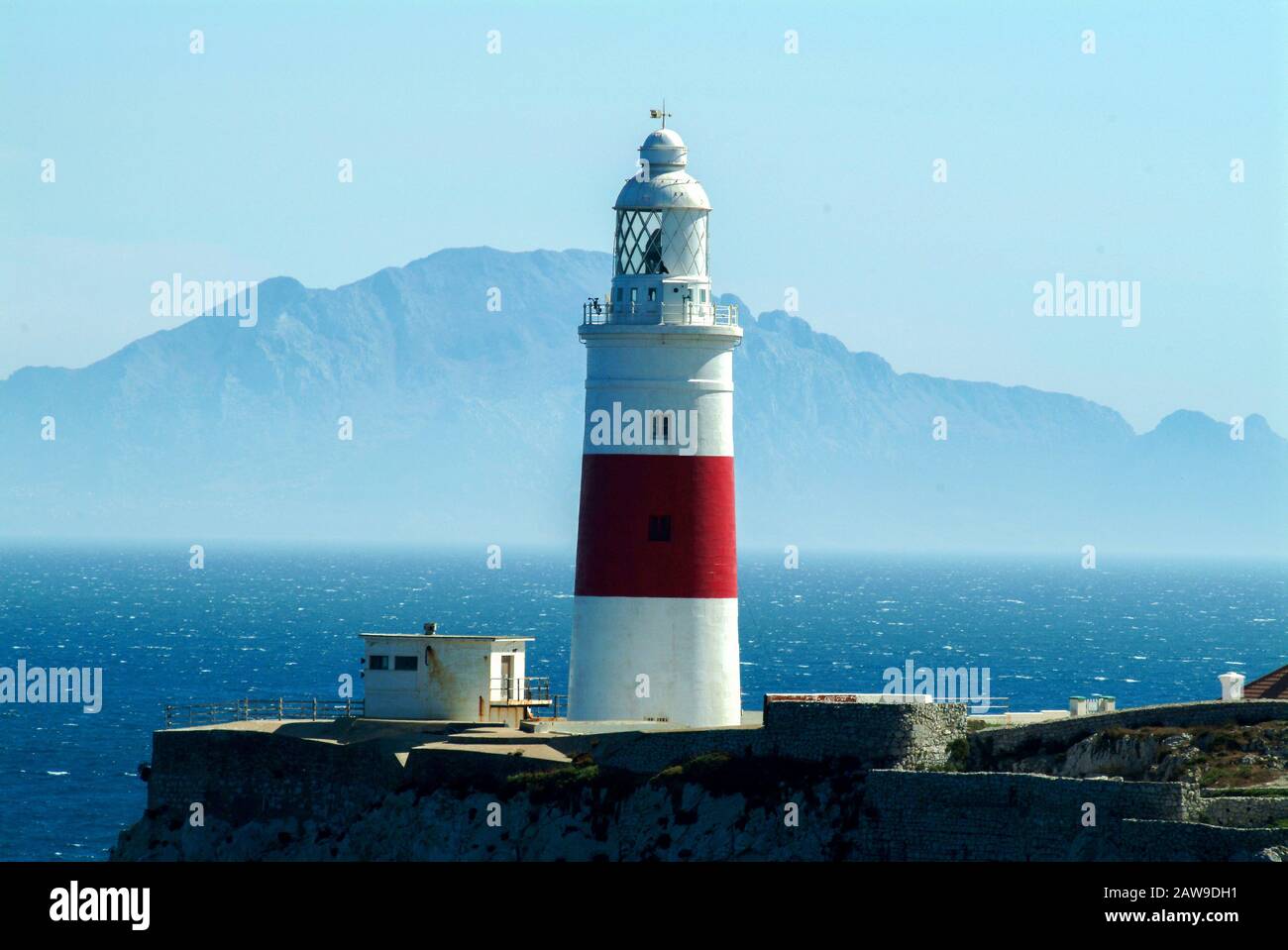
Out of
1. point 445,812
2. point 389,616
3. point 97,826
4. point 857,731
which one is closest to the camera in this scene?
point 857,731

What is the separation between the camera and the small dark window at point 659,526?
49.3 metres

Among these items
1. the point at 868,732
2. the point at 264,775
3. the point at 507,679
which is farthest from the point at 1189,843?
the point at 264,775

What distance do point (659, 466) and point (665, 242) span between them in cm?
423

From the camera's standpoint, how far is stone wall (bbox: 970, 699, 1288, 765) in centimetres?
4481

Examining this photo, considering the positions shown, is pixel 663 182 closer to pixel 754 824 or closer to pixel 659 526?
pixel 659 526

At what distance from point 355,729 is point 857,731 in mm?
11607

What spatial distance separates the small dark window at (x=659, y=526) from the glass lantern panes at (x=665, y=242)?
461cm

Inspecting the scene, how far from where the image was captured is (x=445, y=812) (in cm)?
4778

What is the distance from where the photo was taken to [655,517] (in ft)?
162

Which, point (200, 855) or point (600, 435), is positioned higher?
point (600, 435)

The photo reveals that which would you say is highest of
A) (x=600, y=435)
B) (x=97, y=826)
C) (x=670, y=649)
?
(x=600, y=435)
